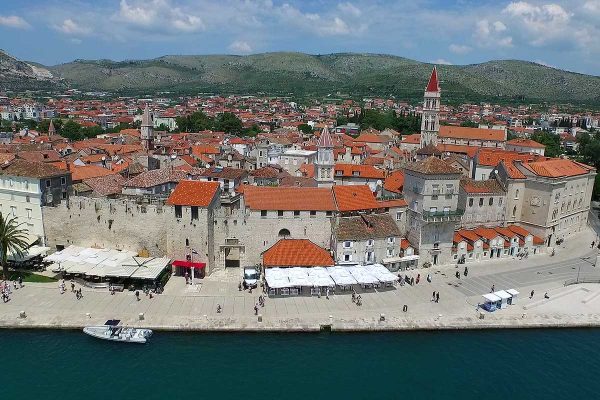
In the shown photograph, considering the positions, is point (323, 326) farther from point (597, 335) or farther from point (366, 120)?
point (366, 120)

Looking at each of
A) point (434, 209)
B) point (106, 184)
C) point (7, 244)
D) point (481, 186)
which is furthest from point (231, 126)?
point (7, 244)

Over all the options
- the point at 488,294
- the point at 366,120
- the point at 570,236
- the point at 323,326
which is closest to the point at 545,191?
the point at 570,236

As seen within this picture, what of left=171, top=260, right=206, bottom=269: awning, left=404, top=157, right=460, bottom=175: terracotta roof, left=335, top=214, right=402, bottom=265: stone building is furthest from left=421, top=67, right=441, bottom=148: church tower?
left=171, top=260, right=206, bottom=269: awning

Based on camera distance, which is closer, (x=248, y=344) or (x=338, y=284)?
(x=248, y=344)

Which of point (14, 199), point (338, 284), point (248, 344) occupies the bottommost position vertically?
point (248, 344)

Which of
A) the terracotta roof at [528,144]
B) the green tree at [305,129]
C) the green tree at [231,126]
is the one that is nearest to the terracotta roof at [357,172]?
the terracotta roof at [528,144]

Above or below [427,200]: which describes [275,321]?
below
